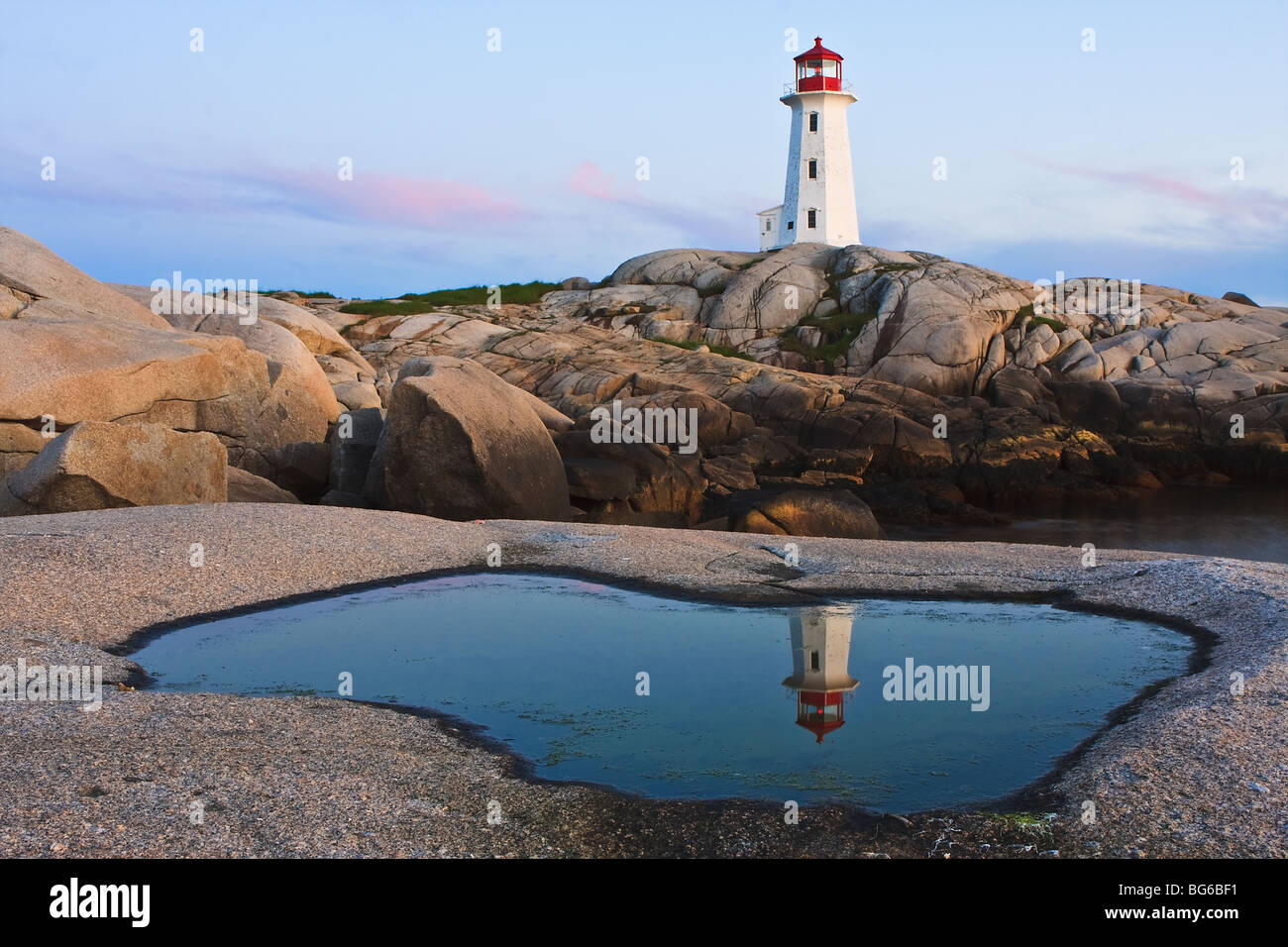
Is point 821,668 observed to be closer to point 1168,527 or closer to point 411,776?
point 411,776

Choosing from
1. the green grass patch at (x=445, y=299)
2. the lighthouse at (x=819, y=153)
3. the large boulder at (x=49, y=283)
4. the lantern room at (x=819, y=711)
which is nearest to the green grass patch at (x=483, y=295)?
the green grass patch at (x=445, y=299)

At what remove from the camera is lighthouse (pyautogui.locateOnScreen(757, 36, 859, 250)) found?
6203 centimetres

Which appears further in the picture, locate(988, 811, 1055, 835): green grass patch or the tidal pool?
the tidal pool

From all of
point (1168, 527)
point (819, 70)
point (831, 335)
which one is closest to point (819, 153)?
point (819, 70)

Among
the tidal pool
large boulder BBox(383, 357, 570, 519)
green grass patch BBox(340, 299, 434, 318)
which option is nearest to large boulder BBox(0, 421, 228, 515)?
large boulder BBox(383, 357, 570, 519)

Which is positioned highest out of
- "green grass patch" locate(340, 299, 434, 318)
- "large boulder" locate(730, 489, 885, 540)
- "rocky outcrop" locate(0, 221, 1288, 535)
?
"green grass patch" locate(340, 299, 434, 318)

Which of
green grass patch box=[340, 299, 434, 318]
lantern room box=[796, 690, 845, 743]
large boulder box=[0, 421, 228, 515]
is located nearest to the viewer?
lantern room box=[796, 690, 845, 743]

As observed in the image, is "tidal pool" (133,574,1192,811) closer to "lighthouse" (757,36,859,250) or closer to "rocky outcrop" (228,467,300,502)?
"rocky outcrop" (228,467,300,502)

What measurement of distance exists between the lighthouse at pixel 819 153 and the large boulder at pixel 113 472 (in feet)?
158

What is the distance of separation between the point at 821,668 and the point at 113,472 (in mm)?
13108

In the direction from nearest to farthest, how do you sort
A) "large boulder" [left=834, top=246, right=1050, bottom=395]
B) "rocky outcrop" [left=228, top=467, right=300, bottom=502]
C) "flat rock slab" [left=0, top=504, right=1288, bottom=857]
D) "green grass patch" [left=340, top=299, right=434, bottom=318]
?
"flat rock slab" [left=0, top=504, right=1288, bottom=857], "rocky outcrop" [left=228, top=467, right=300, bottom=502], "large boulder" [left=834, top=246, right=1050, bottom=395], "green grass patch" [left=340, top=299, right=434, bottom=318]

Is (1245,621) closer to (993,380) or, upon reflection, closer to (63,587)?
(63,587)

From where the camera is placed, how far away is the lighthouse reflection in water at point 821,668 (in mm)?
9336

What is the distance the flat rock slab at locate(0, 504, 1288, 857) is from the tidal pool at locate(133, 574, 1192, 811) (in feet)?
1.50
